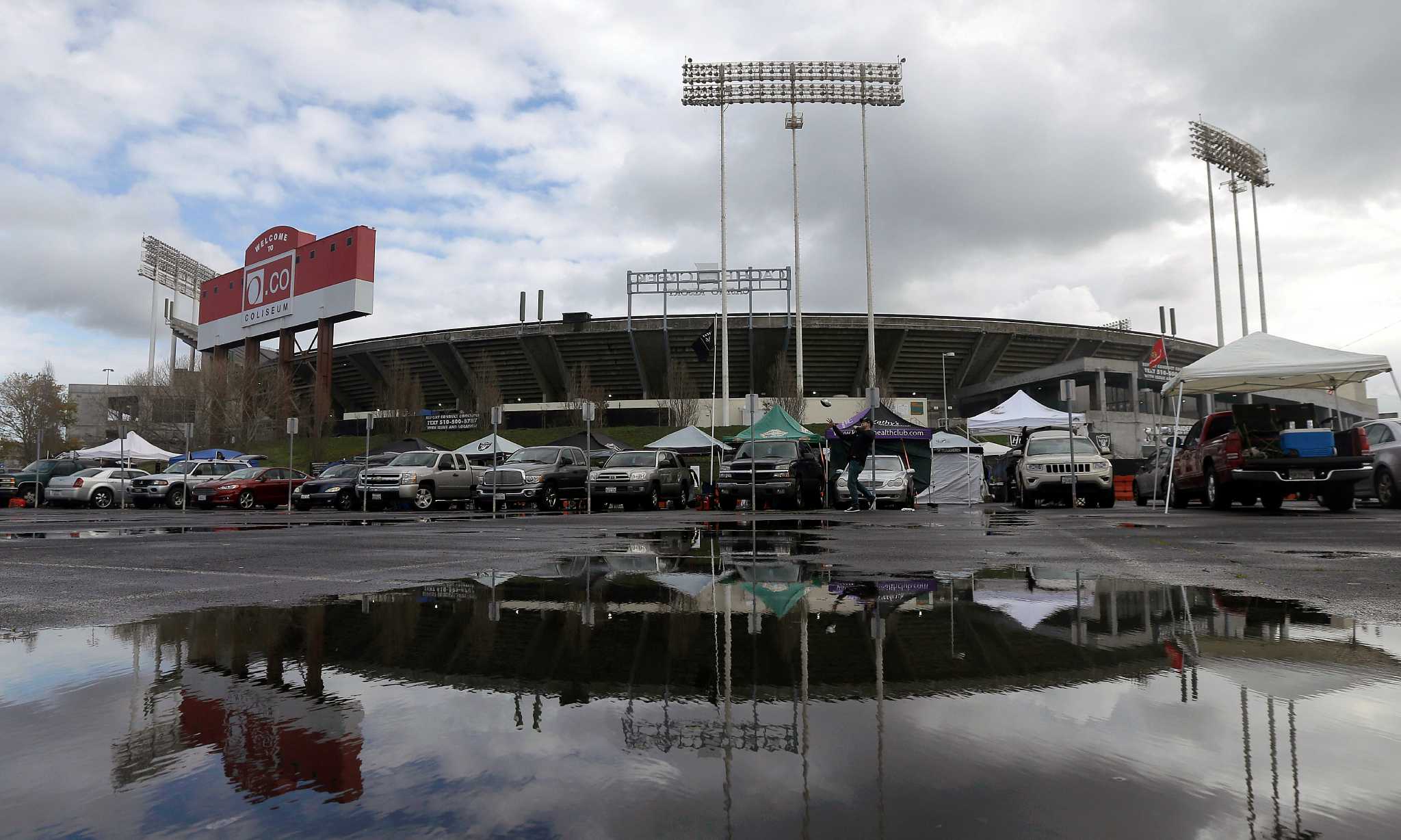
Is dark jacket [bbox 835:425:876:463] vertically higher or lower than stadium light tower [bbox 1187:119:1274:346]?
lower

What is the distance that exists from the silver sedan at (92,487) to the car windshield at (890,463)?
76.3ft

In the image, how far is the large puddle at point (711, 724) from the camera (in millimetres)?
1601

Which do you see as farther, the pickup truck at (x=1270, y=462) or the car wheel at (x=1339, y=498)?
the car wheel at (x=1339, y=498)

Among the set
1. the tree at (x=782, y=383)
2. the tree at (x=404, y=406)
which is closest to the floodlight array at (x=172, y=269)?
the tree at (x=404, y=406)

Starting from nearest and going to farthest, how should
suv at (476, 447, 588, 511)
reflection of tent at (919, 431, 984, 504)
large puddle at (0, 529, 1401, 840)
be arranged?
large puddle at (0, 529, 1401, 840), suv at (476, 447, 588, 511), reflection of tent at (919, 431, 984, 504)

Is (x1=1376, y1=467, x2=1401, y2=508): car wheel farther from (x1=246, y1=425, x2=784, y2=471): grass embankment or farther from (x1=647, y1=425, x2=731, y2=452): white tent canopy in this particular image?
(x1=246, y1=425, x2=784, y2=471): grass embankment

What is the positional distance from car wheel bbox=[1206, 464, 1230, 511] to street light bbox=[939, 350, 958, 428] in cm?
4103

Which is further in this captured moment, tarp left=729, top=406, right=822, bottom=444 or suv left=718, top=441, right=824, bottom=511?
tarp left=729, top=406, right=822, bottom=444

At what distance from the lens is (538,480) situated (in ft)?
73.8

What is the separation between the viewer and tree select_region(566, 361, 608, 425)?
55225 mm

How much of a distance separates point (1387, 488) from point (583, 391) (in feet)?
159

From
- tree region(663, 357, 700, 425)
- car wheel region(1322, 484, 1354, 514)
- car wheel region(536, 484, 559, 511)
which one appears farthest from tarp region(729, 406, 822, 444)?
tree region(663, 357, 700, 425)

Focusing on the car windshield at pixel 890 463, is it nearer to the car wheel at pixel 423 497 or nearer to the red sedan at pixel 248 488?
the car wheel at pixel 423 497

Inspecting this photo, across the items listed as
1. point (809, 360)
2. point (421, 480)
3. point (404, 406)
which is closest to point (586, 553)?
point (421, 480)
